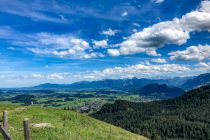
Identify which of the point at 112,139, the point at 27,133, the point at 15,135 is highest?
the point at 27,133

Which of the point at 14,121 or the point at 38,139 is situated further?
the point at 14,121

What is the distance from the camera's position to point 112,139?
162ft

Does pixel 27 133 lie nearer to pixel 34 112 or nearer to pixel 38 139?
pixel 38 139

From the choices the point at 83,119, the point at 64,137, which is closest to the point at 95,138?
the point at 64,137

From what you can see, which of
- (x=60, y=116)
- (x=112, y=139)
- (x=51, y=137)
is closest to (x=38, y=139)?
(x=51, y=137)

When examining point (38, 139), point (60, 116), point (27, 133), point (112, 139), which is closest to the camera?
point (27, 133)

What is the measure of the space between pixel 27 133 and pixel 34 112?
1869 inches

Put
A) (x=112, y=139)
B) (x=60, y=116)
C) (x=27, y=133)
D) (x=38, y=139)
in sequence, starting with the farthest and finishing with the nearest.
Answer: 1. (x=60, y=116)
2. (x=112, y=139)
3. (x=38, y=139)
4. (x=27, y=133)

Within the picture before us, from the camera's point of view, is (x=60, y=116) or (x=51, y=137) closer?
(x=51, y=137)

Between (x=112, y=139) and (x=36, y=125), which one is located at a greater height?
(x=36, y=125)

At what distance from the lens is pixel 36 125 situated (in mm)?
47812

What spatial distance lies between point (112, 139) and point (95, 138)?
4131 millimetres

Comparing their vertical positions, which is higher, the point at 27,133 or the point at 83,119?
the point at 27,133

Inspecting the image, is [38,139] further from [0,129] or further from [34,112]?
[34,112]
